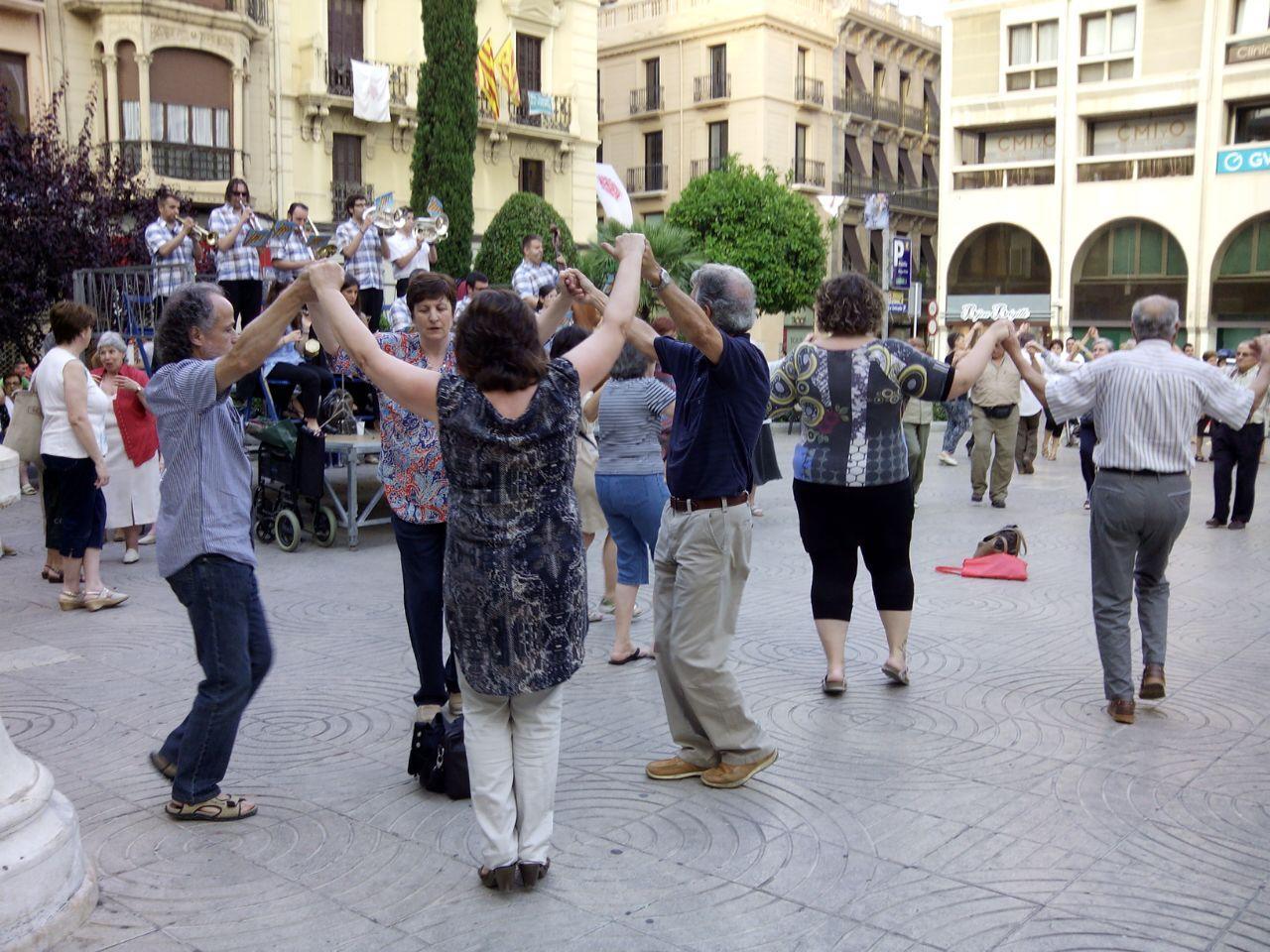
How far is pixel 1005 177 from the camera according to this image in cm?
4059

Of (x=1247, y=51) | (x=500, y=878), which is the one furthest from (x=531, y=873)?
(x=1247, y=51)

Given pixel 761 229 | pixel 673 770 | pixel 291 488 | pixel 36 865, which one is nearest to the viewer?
pixel 36 865

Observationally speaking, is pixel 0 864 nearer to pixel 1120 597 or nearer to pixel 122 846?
pixel 122 846

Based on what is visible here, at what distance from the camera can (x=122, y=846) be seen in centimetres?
416

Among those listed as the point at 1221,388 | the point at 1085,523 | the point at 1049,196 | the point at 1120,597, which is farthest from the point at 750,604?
the point at 1049,196

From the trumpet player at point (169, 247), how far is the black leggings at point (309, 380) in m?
1.52

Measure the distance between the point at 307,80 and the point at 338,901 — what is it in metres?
29.4

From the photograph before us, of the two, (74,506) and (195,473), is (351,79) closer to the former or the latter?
(74,506)

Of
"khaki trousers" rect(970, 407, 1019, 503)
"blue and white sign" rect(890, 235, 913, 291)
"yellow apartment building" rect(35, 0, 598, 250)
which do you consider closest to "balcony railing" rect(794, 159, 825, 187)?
"blue and white sign" rect(890, 235, 913, 291)

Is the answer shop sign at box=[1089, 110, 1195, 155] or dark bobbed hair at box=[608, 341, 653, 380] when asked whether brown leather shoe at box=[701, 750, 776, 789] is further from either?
shop sign at box=[1089, 110, 1195, 155]

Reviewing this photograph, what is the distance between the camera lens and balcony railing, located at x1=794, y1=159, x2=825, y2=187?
4653 cm

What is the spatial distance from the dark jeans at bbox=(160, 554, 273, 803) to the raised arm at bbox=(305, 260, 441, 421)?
1015 millimetres

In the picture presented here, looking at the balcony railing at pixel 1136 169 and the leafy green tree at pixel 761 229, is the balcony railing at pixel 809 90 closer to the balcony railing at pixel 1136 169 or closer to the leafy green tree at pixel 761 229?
the leafy green tree at pixel 761 229

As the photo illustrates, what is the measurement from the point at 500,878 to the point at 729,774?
47.6 inches
